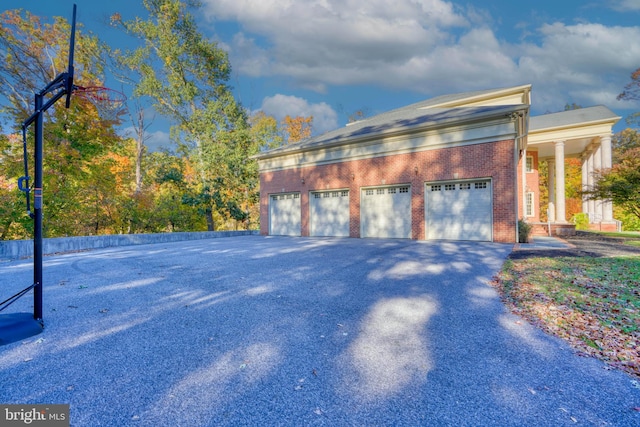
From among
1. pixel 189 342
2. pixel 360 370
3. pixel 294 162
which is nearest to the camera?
pixel 360 370

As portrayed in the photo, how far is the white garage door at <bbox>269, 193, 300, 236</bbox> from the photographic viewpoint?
1585cm

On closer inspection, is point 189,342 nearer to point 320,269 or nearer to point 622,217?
point 320,269

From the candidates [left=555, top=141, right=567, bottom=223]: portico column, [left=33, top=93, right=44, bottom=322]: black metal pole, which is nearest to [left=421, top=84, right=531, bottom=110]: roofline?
[left=555, top=141, right=567, bottom=223]: portico column

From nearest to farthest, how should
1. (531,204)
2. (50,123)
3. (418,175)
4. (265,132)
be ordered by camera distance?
(418,175)
(50,123)
(531,204)
(265,132)

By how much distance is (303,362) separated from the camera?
2.42 metres

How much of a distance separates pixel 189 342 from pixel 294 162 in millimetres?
13619

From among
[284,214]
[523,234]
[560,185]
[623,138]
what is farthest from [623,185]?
[623,138]

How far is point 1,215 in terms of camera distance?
1155 centimetres

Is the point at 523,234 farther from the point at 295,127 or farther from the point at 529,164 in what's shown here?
the point at 295,127

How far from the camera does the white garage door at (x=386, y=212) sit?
1258 cm

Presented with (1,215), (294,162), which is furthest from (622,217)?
(1,215)

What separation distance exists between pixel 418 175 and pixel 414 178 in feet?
0.66

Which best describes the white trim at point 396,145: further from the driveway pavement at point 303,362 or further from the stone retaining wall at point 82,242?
the driveway pavement at point 303,362

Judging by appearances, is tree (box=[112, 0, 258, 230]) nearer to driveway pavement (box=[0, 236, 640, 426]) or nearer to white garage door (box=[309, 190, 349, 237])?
white garage door (box=[309, 190, 349, 237])
